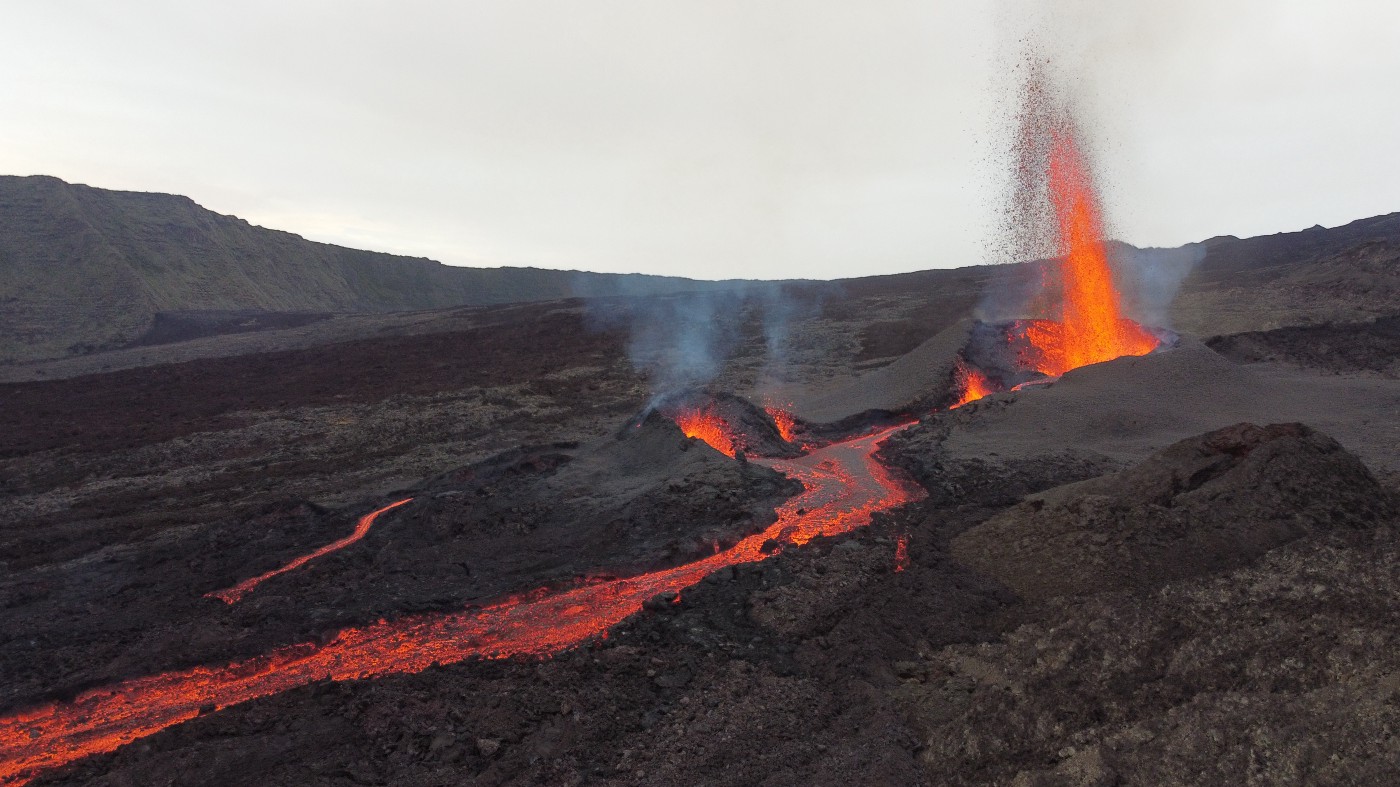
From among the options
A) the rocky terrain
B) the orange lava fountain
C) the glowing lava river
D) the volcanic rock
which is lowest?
the glowing lava river

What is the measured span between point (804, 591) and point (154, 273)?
6973 cm

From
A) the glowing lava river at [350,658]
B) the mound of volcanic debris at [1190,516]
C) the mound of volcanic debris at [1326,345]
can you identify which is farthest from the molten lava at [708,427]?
the mound of volcanic debris at [1326,345]

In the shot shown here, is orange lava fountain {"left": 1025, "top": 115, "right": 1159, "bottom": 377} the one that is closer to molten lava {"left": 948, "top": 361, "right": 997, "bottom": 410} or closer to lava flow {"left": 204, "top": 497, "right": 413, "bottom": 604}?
molten lava {"left": 948, "top": 361, "right": 997, "bottom": 410}

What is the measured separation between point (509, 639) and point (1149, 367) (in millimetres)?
17649

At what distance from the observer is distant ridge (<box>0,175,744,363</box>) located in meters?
51.4

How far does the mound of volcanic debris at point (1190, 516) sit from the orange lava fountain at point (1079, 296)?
14.3 meters

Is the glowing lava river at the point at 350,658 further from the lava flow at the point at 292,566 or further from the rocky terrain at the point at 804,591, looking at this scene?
the lava flow at the point at 292,566

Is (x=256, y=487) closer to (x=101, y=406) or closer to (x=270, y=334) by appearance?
(x=101, y=406)

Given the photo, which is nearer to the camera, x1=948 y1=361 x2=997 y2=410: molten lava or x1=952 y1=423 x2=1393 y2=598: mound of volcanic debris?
x1=952 y1=423 x2=1393 y2=598: mound of volcanic debris

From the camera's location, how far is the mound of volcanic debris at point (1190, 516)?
848 cm

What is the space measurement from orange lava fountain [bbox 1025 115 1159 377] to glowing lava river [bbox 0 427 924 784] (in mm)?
15859

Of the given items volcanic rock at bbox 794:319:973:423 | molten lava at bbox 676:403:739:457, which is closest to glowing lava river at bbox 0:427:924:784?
molten lava at bbox 676:403:739:457

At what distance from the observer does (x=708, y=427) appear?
18.0 metres

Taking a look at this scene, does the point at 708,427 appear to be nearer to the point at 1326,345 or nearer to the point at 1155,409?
the point at 1155,409
